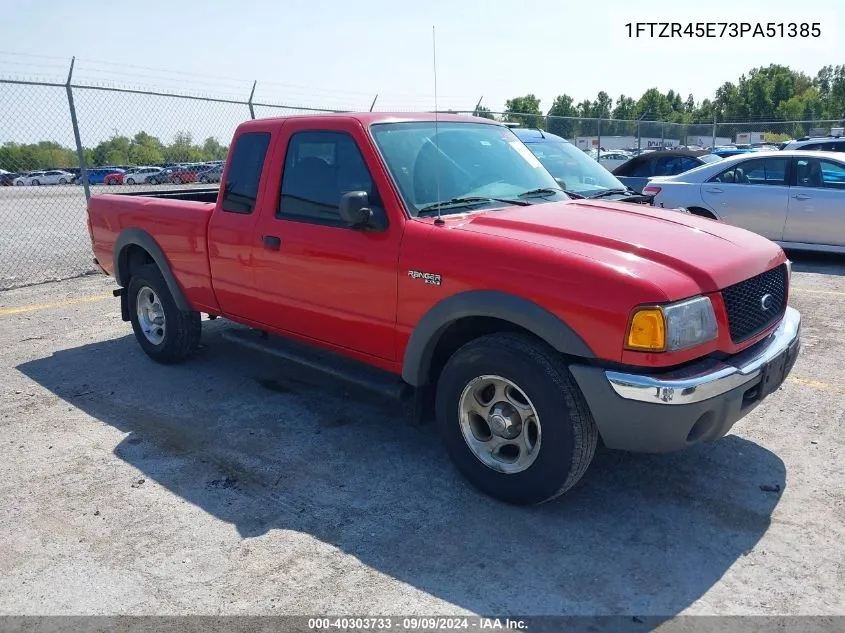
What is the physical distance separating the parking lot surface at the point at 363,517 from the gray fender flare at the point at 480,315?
0.69m

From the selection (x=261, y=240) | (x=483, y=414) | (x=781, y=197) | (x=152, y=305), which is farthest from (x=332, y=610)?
(x=781, y=197)

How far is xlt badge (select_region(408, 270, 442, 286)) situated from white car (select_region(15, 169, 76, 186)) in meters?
11.3

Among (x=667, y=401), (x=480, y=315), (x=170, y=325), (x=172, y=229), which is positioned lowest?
(x=170, y=325)

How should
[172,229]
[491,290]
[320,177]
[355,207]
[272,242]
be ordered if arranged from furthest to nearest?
[172,229]
[272,242]
[320,177]
[355,207]
[491,290]

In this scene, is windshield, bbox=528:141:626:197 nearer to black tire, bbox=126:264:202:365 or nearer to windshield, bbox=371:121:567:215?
windshield, bbox=371:121:567:215

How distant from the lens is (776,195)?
9562 millimetres

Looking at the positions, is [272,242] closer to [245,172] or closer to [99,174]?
[245,172]

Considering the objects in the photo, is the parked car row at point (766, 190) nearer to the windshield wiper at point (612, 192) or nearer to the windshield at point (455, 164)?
the windshield wiper at point (612, 192)

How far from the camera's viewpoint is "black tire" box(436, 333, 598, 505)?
323 cm

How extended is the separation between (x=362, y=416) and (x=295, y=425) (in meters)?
0.46

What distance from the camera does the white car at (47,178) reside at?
43.1 ft

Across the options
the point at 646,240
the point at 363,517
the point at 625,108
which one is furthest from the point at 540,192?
the point at 625,108

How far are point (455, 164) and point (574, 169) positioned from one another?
13.6 ft

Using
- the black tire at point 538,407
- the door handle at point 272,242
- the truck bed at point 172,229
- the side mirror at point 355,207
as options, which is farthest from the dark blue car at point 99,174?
the black tire at point 538,407
